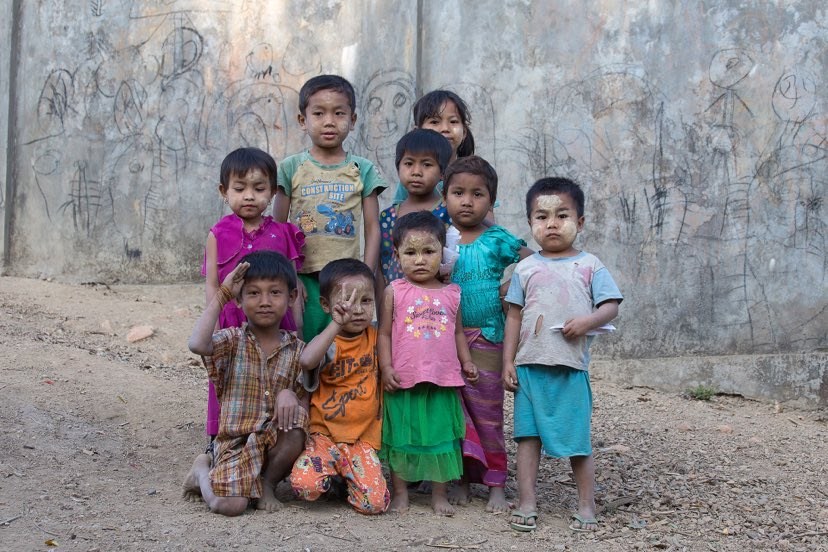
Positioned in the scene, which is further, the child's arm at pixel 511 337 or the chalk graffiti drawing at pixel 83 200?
the chalk graffiti drawing at pixel 83 200

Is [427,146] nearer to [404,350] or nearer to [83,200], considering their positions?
[404,350]

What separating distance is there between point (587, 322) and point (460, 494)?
34.6 inches

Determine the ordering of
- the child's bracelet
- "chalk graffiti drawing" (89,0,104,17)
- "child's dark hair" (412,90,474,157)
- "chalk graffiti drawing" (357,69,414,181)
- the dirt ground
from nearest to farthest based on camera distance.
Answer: the dirt ground < the child's bracelet < "child's dark hair" (412,90,474,157) < "chalk graffiti drawing" (357,69,414,181) < "chalk graffiti drawing" (89,0,104,17)

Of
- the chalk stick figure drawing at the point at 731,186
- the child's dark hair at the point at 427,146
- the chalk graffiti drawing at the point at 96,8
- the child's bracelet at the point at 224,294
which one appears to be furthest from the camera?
the chalk graffiti drawing at the point at 96,8

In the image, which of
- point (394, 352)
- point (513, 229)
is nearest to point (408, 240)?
point (394, 352)

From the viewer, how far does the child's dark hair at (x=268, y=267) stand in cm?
342

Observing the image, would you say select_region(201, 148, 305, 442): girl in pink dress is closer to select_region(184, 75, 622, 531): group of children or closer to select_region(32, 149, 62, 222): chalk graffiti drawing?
select_region(184, 75, 622, 531): group of children

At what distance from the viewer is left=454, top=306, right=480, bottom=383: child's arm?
3625mm

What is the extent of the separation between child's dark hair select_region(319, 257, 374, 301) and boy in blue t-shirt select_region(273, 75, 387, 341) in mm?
235

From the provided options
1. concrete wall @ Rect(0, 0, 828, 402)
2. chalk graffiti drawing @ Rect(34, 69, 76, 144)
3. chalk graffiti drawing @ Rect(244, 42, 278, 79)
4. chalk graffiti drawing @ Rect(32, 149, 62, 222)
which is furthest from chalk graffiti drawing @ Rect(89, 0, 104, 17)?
chalk graffiti drawing @ Rect(244, 42, 278, 79)

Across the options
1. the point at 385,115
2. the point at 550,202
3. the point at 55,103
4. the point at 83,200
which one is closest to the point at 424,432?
the point at 550,202

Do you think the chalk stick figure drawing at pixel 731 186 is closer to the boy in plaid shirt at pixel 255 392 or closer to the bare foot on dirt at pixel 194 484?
the boy in plaid shirt at pixel 255 392

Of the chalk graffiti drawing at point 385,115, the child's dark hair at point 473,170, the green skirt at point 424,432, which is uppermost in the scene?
the chalk graffiti drawing at point 385,115

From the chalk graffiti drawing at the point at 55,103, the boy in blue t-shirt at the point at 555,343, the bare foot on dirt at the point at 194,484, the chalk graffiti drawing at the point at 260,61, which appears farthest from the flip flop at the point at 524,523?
the chalk graffiti drawing at the point at 55,103
